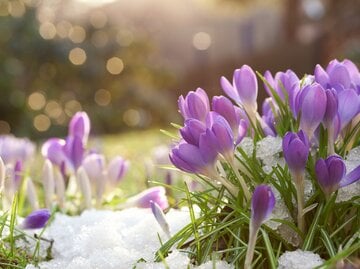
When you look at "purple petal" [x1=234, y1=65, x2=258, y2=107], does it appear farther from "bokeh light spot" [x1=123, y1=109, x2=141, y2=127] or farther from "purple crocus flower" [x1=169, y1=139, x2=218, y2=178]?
"bokeh light spot" [x1=123, y1=109, x2=141, y2=127]

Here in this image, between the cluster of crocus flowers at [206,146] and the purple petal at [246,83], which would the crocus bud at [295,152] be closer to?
the cluster of crocus flowers at [206,146]

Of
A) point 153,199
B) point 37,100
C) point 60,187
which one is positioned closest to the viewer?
point 153,199

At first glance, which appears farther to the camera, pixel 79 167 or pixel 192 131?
pixel 79 167

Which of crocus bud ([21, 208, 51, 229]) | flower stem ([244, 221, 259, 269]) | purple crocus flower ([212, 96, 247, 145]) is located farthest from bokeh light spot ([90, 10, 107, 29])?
flower stem ([244, 221, 259, 269])

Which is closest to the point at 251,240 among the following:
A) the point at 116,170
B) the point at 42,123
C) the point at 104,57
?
the point at 116,170

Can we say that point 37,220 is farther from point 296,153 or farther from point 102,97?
point 102,97

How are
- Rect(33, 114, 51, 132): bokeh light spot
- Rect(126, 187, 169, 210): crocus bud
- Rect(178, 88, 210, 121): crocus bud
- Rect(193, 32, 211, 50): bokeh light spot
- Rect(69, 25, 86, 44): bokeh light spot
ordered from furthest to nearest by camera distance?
1. Rect(193, 32, 211, 50): bokeh light spot
2. Rect(69, 25, 86, 44): bokeh light spot
3. Rect(33, 114, 51, 132): bokeh light spot
4. Rect(126, 187, 169, 210): crocus bud
5. Rect(178, 88, 210, 121): crocus bud
